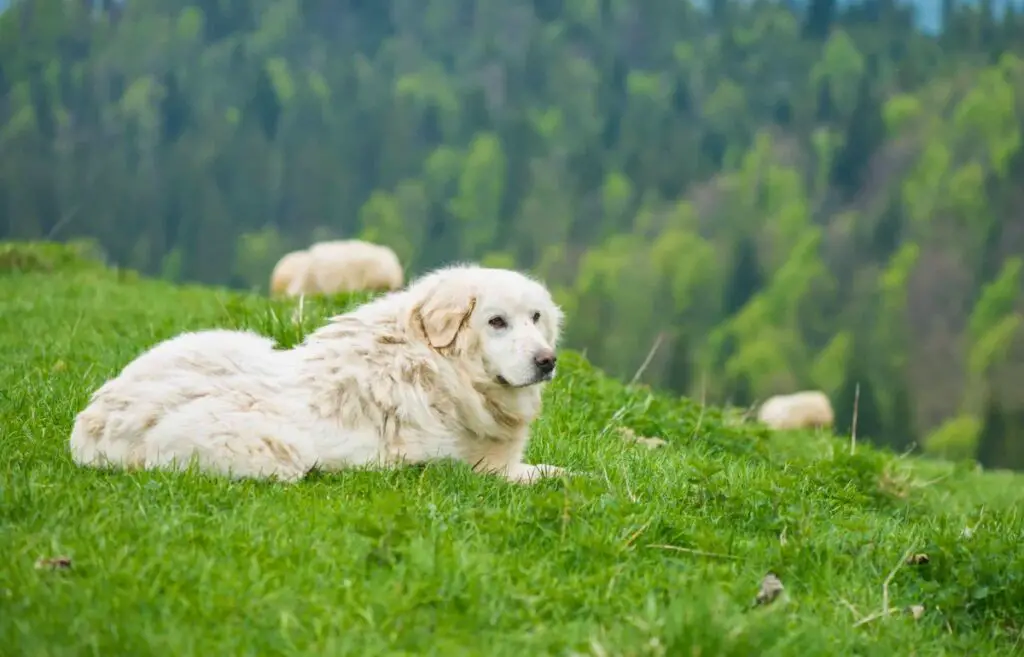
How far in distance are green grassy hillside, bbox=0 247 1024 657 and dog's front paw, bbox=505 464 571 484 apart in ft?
0.61

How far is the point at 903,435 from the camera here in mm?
64000

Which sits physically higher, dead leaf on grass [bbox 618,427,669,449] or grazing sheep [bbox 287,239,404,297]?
dead leaf on grass [bbox 618,427,669,449]

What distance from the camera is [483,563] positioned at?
474cm

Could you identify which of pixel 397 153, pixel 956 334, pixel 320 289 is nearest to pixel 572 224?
pixel 397 153

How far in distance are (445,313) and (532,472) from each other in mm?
1024

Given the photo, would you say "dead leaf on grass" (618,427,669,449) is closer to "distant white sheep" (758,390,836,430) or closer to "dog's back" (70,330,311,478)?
"dog's back" (70,330,311,478)

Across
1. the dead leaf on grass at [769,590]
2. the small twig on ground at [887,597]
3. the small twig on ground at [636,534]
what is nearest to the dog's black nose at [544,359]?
the small twig on ground at [636,534]

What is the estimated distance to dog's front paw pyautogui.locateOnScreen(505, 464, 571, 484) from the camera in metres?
6.48

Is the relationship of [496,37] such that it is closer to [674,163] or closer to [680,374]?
[674,163]

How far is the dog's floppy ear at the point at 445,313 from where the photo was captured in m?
6.61

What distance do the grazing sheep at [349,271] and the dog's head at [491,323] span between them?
12.7 meters

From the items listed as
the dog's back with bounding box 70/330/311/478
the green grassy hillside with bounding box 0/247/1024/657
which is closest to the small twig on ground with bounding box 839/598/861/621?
the green grassy hillside with bounding box 0/247/1024/657

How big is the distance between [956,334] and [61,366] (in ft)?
278

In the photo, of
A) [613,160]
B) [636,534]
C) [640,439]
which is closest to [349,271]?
[640,439]
